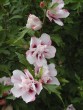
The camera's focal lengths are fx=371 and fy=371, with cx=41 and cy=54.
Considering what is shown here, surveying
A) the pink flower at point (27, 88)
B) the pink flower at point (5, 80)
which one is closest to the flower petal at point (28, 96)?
the pink flower at point (27, 88)

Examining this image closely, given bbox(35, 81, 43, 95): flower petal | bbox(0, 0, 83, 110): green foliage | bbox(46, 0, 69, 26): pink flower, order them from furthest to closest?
1. bbox(0, 0, 83, 110): green foliage
2. bbox(46, 0, 69, 26): pink flower
3. bbox(35, 81, 43, 95): flower petal

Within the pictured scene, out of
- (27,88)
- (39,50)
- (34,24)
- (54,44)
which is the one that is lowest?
(54,44)

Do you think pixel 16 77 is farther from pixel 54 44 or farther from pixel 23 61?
pixel 54 44

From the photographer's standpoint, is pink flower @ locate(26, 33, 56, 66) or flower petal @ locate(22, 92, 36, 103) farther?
pink flower @ locate(26, 33, 56, 66)

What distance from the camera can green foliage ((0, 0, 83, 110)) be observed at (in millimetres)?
2754

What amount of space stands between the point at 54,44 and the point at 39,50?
662 mm

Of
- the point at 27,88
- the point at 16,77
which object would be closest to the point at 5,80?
the point at 16,77

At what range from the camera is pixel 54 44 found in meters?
3.10

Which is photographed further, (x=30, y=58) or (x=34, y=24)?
(x=34, y=24)

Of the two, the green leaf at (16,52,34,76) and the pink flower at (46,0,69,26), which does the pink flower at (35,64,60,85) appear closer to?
the green leaf at (16,52,34,76)

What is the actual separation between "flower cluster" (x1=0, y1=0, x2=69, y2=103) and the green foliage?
74 mm

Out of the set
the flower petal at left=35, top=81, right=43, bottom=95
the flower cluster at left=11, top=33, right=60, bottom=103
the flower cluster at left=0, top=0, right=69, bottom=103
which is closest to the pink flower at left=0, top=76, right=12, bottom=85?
the flower cluster at left=0, top=0, right=69, bottom=103

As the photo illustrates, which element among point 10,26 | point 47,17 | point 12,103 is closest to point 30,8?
point 10,26

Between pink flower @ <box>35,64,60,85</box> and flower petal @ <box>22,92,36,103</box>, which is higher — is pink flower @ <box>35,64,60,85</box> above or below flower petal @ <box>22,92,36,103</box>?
above
